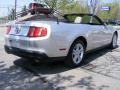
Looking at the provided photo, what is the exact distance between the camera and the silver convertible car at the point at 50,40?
553 centimetres

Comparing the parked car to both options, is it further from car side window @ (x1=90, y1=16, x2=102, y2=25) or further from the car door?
car side window @ (x1=90, y1=16, x2=102, y2=25)

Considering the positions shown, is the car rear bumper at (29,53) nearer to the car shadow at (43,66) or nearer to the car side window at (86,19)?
the car shadow at (43,66)

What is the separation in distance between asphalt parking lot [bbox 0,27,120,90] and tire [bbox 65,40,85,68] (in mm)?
157

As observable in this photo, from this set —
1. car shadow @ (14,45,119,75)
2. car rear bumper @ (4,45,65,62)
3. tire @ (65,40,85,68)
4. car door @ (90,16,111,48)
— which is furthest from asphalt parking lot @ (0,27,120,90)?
car door @ (90,16,111,48)

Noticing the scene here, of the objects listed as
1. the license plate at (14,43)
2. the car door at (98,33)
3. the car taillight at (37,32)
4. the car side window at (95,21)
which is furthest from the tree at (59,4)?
the car taillight at (37,32)

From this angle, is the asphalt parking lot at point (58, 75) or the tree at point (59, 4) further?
the tree at point (59, 4)

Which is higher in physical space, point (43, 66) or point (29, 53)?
point (29, 53)

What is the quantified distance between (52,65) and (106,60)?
69.5 inches

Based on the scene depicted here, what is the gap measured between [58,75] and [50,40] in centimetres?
83

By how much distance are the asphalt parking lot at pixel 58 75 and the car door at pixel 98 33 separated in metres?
0.54

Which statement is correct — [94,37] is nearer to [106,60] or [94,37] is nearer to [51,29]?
[106,60]

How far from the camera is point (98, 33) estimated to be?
7.49 m

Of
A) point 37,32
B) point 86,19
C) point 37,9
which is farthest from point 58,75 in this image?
point 37,9

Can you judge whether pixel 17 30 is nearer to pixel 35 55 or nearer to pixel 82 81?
pixel 35 55
